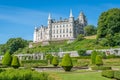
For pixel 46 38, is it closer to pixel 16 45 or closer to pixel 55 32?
pixel 55 32

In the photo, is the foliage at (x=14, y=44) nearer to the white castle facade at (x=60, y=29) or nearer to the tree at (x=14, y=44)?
the tree at (x=14, y=44)

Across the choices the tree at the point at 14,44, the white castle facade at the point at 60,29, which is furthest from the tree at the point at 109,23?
the tree at the point at 14,44

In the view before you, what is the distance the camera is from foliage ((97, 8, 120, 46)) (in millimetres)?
67062

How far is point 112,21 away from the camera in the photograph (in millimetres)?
71812

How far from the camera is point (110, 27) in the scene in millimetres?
71562

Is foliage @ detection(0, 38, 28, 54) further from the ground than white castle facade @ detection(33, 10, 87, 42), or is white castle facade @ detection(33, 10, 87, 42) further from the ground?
white castle facade @ detection(33, 10, 87, 42)

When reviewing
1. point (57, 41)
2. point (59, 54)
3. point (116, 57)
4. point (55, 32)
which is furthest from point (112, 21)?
point (55, 32)

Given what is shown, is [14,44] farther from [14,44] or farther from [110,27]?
[110,27]

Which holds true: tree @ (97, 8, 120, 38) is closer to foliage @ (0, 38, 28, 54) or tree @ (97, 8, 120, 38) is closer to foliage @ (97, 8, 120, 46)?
foliage @ (97, 8, 120, 46)

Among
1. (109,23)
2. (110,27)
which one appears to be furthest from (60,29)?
(110,27)

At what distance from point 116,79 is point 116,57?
3060 centimetres

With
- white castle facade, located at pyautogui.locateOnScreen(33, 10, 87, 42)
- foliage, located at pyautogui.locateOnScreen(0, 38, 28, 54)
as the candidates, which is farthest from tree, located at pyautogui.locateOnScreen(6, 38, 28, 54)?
white castle facade, located at pyautogui.locateOnScreen(33, 10, 87, 42)

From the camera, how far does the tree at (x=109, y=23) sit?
71.2 metres

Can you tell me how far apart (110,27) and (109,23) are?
984mm
